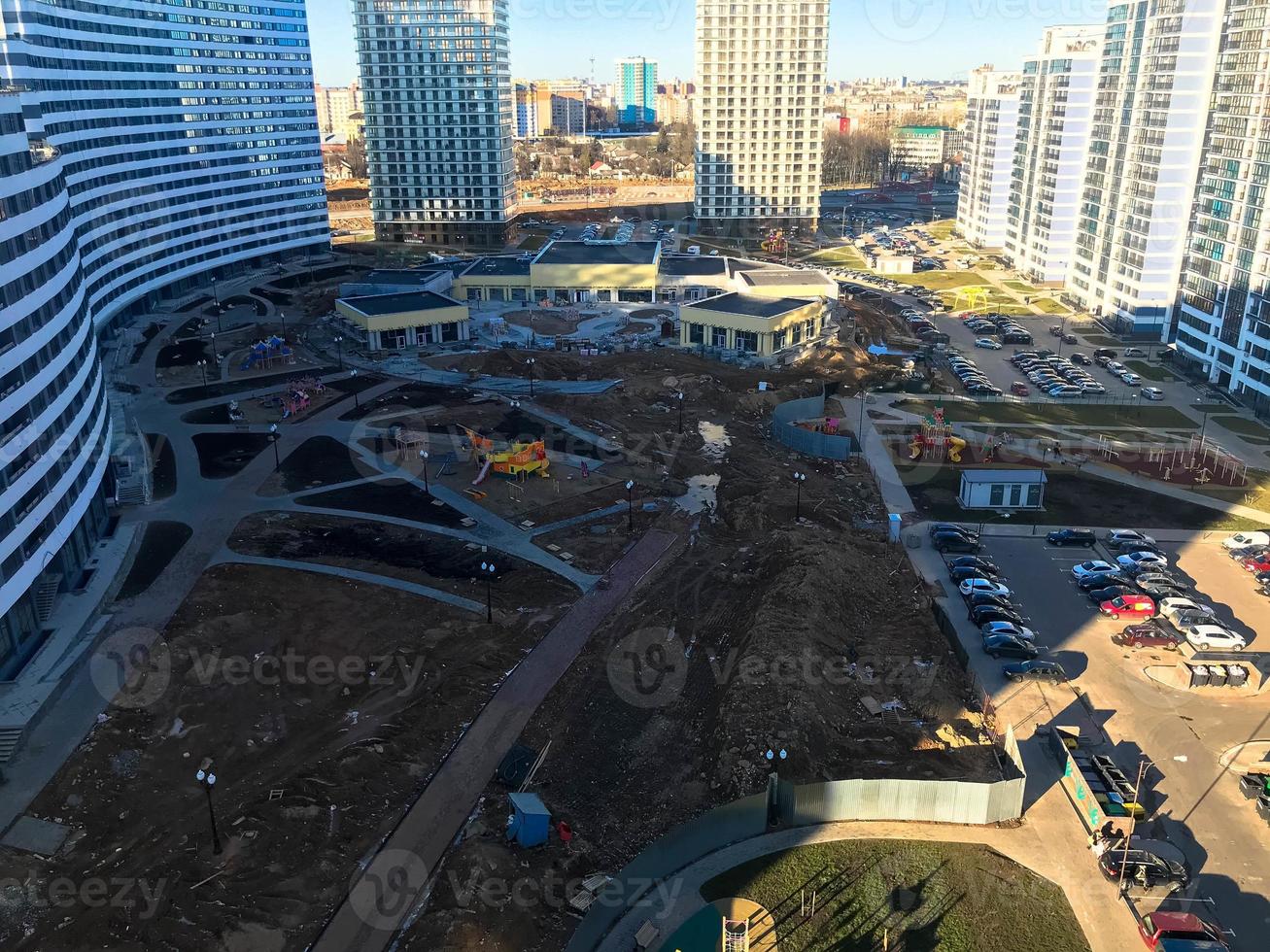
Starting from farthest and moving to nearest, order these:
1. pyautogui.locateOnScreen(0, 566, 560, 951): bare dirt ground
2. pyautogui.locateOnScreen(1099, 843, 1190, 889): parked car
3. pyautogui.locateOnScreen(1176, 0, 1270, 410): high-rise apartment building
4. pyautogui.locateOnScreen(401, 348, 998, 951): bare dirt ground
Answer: pyautogui.locateOnScreen(1176, 0, 1270, 410): high-rise apartment building → pyautogui.locateOnScreen(401, 348, 998, 951): bare dirt ground → pyautogui.locateOnScreen(1099, 843, 1190, 889): parked car → pyautogui.locateOnScreen(0, 566, 560, 951): bare dirt ground

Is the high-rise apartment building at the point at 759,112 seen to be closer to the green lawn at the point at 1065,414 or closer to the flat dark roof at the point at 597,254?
the flat dark roof at the point at 597,254

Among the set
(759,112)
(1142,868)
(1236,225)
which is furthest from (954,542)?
(759,112)

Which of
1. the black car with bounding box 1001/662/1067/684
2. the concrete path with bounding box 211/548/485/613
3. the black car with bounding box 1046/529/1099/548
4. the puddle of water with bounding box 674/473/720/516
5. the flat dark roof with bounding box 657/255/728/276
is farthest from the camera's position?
the flat dark roof with bounding box 657/255/728/276

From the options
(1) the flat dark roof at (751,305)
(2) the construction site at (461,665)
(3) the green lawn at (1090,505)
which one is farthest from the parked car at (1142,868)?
(1) the flat dark roof at (751,305)

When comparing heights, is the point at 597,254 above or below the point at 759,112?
below

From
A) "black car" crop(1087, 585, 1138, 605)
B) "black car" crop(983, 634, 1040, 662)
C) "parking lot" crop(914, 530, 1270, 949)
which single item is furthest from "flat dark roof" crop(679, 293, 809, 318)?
"black car" crop(983, 634, 1040, 662)

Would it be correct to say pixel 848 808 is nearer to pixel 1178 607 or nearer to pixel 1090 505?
pixel 1178 607

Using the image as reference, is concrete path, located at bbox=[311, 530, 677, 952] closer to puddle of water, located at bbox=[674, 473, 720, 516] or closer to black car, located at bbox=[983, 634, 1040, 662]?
puddle of water, located at bbox=[674, 473, 720, 516]
